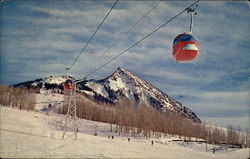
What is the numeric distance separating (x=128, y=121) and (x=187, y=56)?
173 feet

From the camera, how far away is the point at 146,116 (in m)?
60.0

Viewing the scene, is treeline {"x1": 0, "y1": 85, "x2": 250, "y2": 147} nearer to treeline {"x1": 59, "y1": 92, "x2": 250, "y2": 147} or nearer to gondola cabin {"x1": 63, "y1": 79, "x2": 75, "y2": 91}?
treeline {"x1": 59, "y1": 92, "x2": 250, "y2": 147}

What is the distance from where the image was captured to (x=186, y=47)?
5.79 meters

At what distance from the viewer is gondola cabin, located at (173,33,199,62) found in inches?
228

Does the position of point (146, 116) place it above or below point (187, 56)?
below

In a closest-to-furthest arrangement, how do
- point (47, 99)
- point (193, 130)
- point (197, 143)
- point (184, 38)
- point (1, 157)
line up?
point (184, 38) < point (1, 157) < point (197, 143) < point (193, 130) < point (47, 99)

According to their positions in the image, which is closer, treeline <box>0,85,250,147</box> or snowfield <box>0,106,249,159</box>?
snowfield <box>0,106,249,159</box>

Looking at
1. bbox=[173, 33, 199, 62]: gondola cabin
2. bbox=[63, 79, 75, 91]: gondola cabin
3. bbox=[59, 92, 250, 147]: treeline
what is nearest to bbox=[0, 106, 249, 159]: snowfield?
bbox=[63, 79, 75, 91]: gondola cabin

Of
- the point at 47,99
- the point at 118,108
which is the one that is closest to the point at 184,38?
the point at 118,108

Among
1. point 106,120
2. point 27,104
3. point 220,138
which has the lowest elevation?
point 220,138

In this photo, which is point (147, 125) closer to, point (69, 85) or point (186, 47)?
point (69, 85)

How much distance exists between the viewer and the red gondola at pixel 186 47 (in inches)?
228

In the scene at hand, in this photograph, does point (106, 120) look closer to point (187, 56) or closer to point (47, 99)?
point (47, 99)

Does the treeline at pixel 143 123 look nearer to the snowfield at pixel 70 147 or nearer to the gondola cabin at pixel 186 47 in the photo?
the snowfield at pixel 70 147
